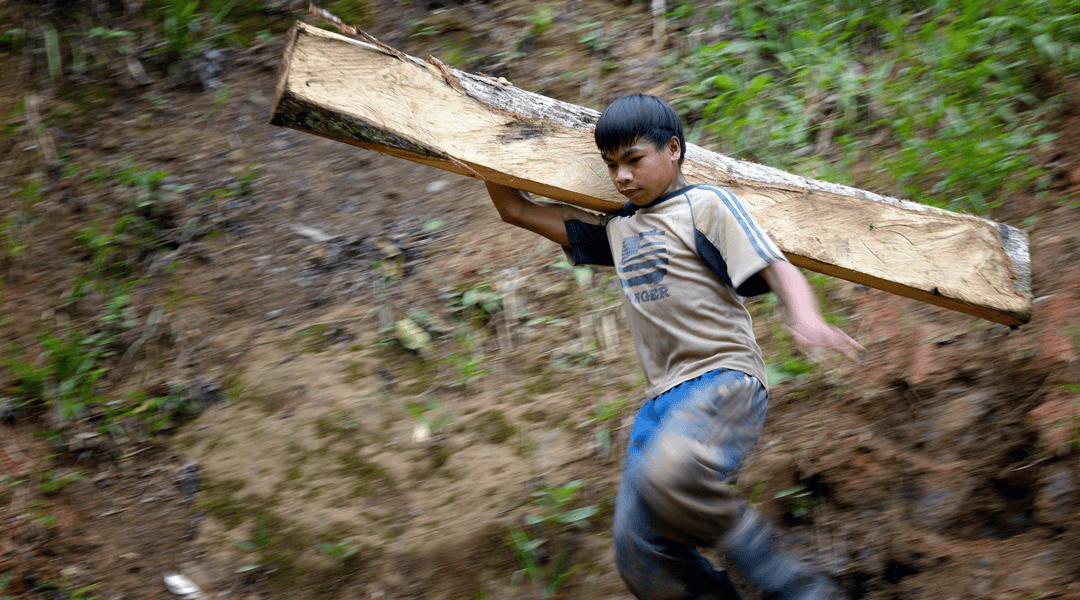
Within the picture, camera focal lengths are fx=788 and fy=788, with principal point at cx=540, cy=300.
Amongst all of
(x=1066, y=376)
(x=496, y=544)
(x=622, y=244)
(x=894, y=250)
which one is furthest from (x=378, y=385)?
(x=1066, y=376)

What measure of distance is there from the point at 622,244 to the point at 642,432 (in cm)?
61

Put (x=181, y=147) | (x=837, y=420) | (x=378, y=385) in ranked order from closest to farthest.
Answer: (x=837, y=420), (x=378, y=385), (x=181, y=147)

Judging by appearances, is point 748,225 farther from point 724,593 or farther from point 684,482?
point 724,593

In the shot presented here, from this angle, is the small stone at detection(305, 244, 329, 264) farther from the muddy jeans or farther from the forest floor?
the muddy jeans

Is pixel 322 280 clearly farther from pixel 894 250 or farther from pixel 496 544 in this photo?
pixel 894 250

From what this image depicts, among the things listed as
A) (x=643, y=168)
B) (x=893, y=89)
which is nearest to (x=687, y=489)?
(x=643, y=168)

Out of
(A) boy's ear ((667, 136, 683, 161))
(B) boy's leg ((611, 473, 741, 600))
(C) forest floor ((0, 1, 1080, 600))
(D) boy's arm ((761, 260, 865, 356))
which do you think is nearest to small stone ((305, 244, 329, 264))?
(C) forest floor ((0, 1, 1080, 600))

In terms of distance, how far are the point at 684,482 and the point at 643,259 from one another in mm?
704

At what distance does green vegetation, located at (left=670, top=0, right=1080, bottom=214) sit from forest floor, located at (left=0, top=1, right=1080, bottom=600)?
0.31m

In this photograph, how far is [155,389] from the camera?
4094 mm

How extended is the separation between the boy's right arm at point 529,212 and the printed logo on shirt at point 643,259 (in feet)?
0.93

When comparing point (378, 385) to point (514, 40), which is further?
point (514, 40)

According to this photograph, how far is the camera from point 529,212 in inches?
107

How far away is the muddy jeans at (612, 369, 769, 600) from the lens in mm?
2209
